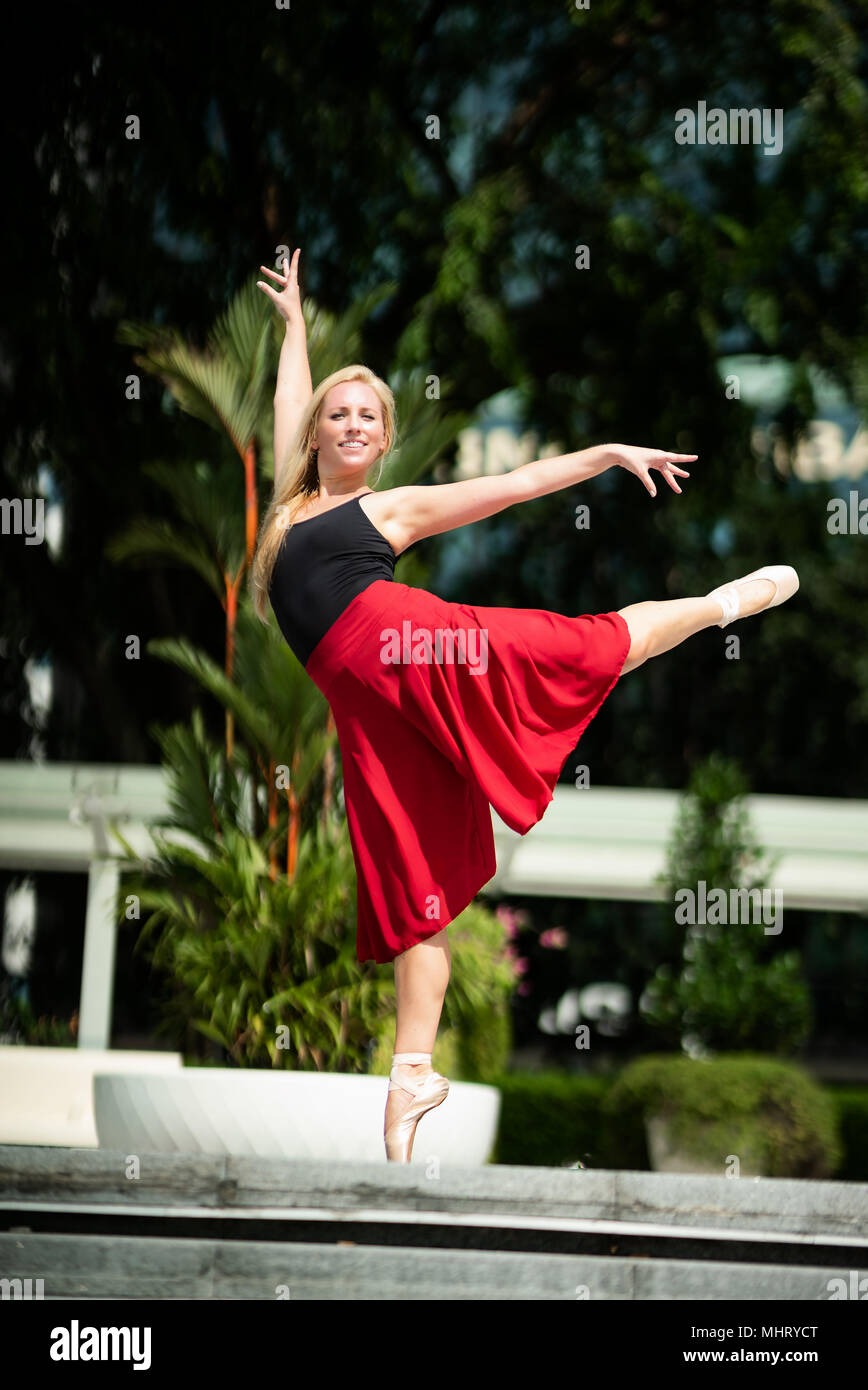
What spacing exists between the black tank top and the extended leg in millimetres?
647

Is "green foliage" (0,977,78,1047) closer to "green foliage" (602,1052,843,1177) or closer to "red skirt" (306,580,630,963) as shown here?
"green foliage" (602,1052,843,1177)

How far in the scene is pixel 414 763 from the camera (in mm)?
3510

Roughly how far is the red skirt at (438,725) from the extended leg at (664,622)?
1.8 inches

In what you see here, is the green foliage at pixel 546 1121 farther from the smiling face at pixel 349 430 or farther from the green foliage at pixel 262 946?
the smiling face at pixel 349 430

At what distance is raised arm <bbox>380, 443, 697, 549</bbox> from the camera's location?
3367 mm

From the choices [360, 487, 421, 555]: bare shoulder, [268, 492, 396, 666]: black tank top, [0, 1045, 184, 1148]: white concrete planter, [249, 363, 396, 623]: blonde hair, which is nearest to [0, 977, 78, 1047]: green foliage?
[0, 1045, 184, 1148]: white concrete planter

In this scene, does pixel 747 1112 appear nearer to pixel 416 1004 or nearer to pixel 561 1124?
pixel 561 1124

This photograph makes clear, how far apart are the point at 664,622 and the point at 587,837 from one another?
25.0 ft

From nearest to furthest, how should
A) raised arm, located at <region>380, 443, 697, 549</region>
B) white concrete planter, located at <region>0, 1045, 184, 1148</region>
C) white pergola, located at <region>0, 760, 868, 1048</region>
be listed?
1. raised arm, located at <region>380, 443, 697, 549</region>
2. white concrete planter, located at <region>0, 1045, 184, 1148</region>
3. white pergola, located at <region>0, 760, 868, 1048</region>

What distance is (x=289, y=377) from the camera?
392 centimetres

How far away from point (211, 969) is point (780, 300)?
6.80 meters

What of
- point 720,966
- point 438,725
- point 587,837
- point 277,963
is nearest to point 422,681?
point 438,725
